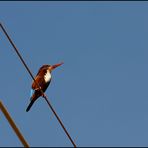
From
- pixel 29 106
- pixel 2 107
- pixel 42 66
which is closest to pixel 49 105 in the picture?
pixel 2 107

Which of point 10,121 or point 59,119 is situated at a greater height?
point 10,121

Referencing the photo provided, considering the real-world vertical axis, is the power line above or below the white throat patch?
above

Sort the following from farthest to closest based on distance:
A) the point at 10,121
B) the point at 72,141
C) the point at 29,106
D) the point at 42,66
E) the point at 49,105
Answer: the point at 42,66, the point at 29,106, the point at 49,105, the point at 72,141, the point at 10,121

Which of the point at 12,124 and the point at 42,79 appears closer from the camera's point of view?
the point at 12,124

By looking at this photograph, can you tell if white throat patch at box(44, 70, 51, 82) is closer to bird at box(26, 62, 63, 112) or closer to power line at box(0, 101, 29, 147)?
bird at box(26, 62, 63, 112)

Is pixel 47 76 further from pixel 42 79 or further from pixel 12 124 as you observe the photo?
pixel 12 124

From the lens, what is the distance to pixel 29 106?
55.7 feet

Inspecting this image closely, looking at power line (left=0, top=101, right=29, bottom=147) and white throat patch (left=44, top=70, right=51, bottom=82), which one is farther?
white throat patch (left=44, top=70, right=51, bottom=82)

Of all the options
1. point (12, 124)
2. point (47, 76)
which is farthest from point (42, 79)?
point (12, 124)

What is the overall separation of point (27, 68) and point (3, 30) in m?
0.78

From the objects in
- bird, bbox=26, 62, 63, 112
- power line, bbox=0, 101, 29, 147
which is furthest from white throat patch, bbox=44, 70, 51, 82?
power line, bbox=0, 101, 29, 147

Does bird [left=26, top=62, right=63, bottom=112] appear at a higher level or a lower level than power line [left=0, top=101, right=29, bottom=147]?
lower

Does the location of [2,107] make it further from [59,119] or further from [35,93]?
[35,93]

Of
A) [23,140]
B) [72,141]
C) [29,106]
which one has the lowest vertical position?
[29,106]
